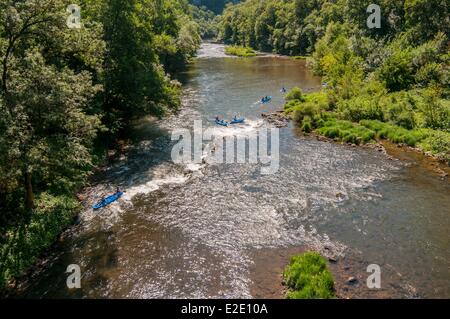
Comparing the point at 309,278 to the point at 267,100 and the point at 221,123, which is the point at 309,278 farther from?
the point at 267,100

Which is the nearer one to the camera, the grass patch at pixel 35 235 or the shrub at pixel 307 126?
the grass patch at pixel 35 235

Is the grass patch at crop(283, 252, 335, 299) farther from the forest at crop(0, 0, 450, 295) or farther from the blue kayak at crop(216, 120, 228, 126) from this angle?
the blue kayak at crop(216, 120, 228, 126)

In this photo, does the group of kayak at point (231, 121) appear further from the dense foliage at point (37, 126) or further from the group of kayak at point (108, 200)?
the group of kayak at point (108, 200)

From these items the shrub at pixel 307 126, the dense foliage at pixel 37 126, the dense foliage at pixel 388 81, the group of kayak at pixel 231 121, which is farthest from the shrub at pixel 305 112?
the dense foliage at pixel 37 126

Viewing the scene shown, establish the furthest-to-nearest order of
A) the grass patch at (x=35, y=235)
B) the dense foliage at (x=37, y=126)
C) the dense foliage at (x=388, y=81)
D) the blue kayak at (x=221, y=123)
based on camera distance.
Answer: the blue kayak at (x=221, y=123) < the dense foliage at (x=388, y=81) < the dense foliage at (x=37, y=126) < the grass patch at (x=35, y=235)

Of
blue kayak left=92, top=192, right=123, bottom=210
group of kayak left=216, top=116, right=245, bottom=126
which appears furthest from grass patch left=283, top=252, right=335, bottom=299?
group of kayak left=216, top=116, right=245, bottom=126

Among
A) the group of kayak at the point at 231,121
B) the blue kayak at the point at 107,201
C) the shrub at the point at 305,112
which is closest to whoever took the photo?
the blue kayak at the point at 107,201
